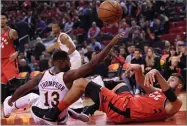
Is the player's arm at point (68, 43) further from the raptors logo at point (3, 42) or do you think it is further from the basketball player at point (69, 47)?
the raptors logo at point (3, 42)

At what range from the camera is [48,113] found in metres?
5.51

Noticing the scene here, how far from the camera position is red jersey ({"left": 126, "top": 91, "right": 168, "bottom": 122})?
577cm

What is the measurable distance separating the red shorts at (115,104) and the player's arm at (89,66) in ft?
1.70

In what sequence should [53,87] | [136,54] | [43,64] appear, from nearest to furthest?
[53,87] → [136,54] → [43,64]

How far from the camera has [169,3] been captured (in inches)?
636

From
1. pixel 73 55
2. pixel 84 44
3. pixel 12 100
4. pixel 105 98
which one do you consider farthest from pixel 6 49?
pixel 84 44

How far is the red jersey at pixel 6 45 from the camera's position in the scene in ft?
26.3

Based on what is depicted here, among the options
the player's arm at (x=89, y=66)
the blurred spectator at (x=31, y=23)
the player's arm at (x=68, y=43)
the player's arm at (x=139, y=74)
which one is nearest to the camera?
the player's arm at (x=89, y=66)

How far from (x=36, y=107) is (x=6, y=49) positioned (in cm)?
271

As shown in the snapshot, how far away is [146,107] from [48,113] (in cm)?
127

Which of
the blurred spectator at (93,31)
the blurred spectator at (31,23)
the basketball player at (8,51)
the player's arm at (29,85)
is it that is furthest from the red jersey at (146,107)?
the blurred spectator at (31,23)

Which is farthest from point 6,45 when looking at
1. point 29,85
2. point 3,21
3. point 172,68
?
point 172,68

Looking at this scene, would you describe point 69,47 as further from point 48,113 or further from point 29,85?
point 48,113

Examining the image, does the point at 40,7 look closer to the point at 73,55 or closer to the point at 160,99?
the point at 73,55
